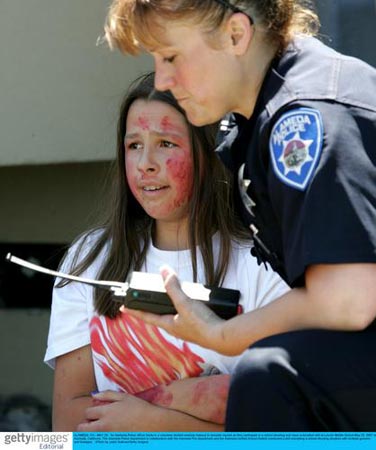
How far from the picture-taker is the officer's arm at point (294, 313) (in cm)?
193

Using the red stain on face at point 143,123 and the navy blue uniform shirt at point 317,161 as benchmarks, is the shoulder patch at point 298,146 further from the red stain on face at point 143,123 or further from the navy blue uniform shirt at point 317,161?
the red stain on face at point 143,123

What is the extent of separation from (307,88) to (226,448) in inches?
30.0

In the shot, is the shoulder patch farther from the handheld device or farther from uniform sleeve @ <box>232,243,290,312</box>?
uniform sleeve @ <box>232,243,290,312</box>

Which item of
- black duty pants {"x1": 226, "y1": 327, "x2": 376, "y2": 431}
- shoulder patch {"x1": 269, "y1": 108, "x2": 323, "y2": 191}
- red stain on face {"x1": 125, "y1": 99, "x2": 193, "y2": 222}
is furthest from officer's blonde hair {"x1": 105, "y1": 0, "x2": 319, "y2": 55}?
red stain on face {"x1": 125, "y1": 99, "x2": 193, "y2": 222}

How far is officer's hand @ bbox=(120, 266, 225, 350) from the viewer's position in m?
2.13

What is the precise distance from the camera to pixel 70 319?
3174mm

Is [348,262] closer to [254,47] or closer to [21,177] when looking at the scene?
[254,47]

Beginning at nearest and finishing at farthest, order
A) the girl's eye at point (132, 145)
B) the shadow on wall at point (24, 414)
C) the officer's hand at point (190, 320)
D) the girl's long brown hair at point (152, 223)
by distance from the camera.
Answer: the officer's hand at point (190, 320) → the girl's long brown hair at point (152, 223) → the girl's eye at point (132, 145) → the shadow on wall at point (24, 414)

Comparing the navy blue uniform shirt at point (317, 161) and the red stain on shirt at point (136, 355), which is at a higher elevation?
the navy blue uniform shirt at point (317, 161)

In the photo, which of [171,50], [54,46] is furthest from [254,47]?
[54,46]

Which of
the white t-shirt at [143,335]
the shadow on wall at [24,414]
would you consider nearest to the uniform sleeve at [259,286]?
the white t-shirt at [143,335]

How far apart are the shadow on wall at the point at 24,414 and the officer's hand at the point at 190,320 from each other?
2.40 metres

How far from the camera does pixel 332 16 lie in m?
3.42

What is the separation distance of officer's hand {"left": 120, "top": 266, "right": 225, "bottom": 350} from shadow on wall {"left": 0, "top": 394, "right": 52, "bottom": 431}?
2403 millimetres
